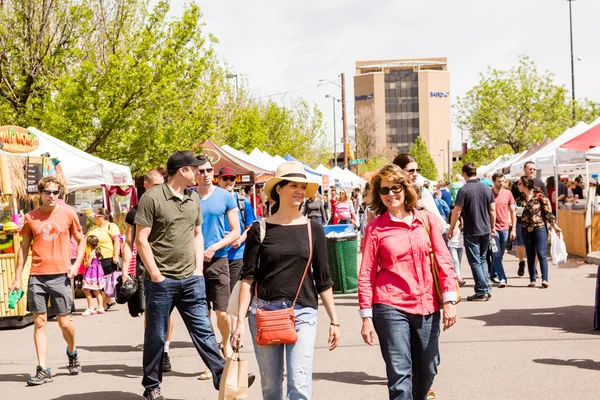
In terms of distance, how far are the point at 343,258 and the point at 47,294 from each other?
6.37 m

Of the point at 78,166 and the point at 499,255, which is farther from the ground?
the point at 78,166

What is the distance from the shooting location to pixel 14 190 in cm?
1271

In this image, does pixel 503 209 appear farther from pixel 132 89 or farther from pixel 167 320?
pixel 132 89

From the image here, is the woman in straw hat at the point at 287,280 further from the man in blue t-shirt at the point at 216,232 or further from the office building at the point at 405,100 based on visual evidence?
the office building at the point at 405,100

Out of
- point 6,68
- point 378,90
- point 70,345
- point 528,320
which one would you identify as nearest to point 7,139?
point 70,345

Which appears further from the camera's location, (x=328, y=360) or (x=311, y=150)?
(x=311, y=150)

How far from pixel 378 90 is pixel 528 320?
518 feet

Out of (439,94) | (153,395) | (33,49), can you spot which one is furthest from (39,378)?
(439,94)

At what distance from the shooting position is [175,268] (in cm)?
632

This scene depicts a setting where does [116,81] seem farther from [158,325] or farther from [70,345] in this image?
[158,325]

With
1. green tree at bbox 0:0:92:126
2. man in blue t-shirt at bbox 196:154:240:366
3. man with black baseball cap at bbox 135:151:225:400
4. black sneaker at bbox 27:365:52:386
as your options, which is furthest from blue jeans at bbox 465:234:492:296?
green tree at bbox 0:0:92:126

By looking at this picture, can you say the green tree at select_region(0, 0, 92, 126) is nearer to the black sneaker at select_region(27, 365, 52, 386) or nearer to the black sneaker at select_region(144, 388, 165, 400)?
the black sneaker at select_region(27, 365, 52, 386)

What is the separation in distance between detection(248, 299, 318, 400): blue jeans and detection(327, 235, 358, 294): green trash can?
844 centimetres

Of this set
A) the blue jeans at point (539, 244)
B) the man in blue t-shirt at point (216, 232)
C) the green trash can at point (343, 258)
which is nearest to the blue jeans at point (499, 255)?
the blue jeans at point (539, 244)
